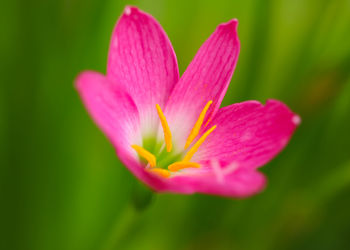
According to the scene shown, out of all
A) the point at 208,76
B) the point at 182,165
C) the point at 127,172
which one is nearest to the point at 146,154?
the point at 182,165

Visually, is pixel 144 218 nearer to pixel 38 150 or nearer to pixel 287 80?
pixel 38 150

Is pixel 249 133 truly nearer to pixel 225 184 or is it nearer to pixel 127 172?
pixel 225 184

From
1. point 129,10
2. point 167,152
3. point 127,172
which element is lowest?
point 127,172

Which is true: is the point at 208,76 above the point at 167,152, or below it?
above

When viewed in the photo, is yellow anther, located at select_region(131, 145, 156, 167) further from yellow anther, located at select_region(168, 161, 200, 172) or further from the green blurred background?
the green blurred background

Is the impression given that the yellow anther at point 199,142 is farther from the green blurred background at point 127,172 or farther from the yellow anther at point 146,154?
the green blurred background at point 127,172

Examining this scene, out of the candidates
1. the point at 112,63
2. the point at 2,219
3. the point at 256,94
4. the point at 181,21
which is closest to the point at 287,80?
the point at 256,94

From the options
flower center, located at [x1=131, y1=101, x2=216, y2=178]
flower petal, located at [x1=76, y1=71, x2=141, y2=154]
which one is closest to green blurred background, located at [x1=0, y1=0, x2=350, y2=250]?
flower center, located at [x1=131, y1=101, x2=216, y2=178]
